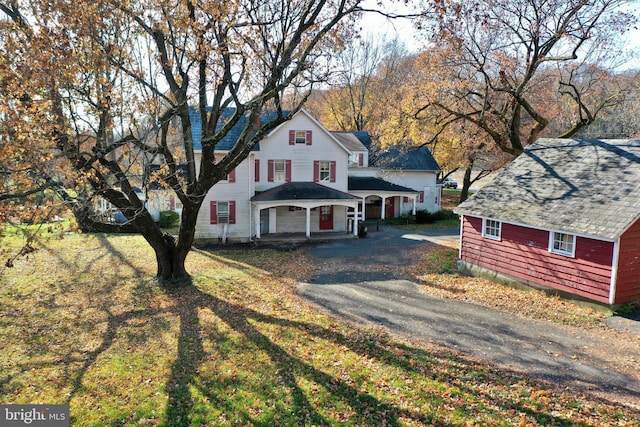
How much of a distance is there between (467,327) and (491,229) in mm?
6352

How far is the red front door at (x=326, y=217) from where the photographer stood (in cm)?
2756

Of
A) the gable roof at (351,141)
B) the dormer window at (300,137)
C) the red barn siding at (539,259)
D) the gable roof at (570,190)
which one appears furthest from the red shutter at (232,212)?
the red barn siding at (539,259)

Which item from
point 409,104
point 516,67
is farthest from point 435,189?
point 516,67

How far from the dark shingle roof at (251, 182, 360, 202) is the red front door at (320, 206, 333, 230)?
5.15 ft

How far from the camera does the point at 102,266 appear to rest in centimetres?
1834

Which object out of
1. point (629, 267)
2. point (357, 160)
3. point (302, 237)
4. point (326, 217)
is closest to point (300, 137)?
point (326, 217)

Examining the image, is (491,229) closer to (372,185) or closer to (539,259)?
(539,259)

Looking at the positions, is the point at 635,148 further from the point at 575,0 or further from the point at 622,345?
the point at 622,345

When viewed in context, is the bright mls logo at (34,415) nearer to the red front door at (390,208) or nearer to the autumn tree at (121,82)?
the autumn tree at (121,82)

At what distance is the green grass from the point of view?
708 cm

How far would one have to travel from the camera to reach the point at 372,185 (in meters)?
32.8

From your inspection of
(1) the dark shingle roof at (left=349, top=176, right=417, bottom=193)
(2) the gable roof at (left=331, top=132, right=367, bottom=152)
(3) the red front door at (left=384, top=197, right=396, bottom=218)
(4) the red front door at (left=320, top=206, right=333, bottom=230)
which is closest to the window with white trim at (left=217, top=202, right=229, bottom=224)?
(4) the red front door at (left=320, top=206, right=333, bottom=230)

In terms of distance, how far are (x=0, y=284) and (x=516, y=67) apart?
963 inches

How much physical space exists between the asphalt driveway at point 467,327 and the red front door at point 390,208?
16210 mm
